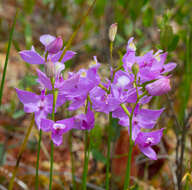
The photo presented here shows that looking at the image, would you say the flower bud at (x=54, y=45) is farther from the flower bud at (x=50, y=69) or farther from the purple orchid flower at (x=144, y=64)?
the purple orchid flower at (x=144, y=64)

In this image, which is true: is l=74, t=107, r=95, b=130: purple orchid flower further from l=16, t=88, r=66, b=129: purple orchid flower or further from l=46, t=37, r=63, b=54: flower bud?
l=46, t=37, r=63, b=54: flower bud

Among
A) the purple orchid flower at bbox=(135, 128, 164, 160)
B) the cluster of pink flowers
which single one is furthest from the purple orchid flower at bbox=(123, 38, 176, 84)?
the purple orchid flower at bbox=(135, 128, 164, 160)

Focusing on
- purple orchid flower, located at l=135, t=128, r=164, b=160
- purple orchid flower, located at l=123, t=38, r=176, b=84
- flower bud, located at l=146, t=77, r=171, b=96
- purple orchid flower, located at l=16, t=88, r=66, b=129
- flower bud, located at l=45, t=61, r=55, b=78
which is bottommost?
purple orchid flower, located at l=135, t=128, r=164, b=160

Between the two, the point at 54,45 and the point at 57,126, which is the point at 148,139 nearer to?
the point at 57,126

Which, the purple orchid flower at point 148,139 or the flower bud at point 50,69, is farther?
the purple orchid flower at point 148,139

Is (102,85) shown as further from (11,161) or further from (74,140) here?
(74,140)

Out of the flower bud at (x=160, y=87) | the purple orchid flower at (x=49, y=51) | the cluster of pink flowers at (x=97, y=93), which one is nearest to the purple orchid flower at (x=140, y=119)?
the cluster of pink flowers at (x=97, y=93)

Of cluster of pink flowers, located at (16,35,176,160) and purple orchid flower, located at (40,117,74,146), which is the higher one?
cluster of pink flowers, located at (16,35,176,160)

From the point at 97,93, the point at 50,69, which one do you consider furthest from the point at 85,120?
the point at 50,69
